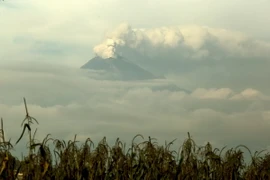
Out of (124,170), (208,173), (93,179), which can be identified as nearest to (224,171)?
(208,173)

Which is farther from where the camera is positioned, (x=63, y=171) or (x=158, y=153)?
(x=158, y=153)

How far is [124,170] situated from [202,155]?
190 cm

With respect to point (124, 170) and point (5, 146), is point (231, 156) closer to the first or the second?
point (124, 170)

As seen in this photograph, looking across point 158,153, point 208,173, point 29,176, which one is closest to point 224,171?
point 208,173

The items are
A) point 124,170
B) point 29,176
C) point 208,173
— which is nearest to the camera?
point 29,176

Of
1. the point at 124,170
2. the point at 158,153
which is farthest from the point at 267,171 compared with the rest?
the point at 124,170

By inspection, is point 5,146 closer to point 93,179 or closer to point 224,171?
point 93,179

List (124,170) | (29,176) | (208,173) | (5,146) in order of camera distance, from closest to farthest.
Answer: (5,146) < (29,176) < (124,170) < (208,173)

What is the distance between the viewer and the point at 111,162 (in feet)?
31.0

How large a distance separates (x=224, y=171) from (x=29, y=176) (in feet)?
13.3

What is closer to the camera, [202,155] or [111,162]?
[111,162]

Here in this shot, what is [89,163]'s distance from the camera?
29.7ft

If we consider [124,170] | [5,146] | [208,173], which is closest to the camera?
[5,146]

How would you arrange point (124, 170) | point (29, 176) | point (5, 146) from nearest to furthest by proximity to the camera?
point (5, 146) < point (29, 176) < point (124, 170)
